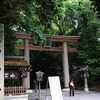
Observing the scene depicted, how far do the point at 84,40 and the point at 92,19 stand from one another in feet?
8.56

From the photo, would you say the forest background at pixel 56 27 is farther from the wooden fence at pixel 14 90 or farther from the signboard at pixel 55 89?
the signboard at pixel 55 89

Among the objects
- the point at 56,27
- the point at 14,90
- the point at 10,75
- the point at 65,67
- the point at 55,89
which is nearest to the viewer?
the point at 55,89

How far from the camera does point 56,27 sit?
27719 millimetres

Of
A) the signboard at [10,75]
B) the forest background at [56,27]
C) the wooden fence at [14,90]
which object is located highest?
the forest background at [56,27]

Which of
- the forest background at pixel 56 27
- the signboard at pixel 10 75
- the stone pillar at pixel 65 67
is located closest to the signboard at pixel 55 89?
the forest background at pixel 56 27

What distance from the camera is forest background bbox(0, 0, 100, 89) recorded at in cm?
1128

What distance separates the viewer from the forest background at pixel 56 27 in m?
11.3

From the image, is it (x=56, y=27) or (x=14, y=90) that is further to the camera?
(x=56, y=27)

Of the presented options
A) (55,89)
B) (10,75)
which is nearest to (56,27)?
(10,75)

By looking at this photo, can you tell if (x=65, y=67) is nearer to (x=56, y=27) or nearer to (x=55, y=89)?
(x=56, y=27)

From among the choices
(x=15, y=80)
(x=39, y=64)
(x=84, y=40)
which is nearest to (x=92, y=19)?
(x=84, y=40)

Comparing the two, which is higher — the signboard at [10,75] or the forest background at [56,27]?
the forest background at [56,27]

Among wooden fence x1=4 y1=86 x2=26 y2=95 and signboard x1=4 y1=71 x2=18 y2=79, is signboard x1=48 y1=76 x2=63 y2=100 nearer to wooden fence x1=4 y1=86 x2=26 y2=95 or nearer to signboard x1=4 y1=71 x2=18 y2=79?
wooden fence x1=4 y1=86 x2=26 y2=95

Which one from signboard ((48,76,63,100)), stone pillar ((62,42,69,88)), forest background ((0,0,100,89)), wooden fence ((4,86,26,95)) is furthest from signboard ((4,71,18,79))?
stone pillar ((62,42,69,88))
